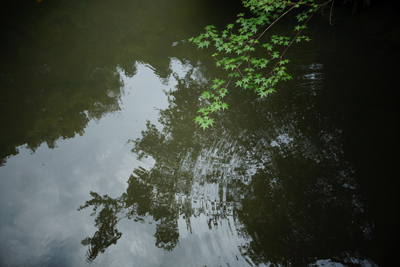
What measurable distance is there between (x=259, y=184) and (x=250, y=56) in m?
2.43

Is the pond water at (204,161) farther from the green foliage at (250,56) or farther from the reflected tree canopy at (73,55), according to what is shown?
the green foliage at (250,56)

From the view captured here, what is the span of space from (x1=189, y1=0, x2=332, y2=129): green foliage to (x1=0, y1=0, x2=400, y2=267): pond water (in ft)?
0.63

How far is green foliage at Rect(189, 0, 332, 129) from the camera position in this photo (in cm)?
322

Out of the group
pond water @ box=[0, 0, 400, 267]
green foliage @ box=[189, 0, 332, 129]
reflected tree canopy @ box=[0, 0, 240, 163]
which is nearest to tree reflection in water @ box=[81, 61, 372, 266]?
pond water @ box=[0, 0, 400, 267]

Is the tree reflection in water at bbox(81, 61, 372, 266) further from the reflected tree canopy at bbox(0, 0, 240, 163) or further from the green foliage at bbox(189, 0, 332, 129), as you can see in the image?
the reflected tree canopy at bbox(0, 0, 240, 163)

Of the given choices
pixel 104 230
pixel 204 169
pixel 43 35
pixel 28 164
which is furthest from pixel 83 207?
pixel 43 35

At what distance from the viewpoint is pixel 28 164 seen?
3328 millimetres

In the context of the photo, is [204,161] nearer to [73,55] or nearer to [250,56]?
[250,56]

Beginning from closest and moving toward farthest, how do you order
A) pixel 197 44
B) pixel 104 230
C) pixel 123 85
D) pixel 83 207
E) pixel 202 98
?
pixel 104 230 < pixel 83 207 < pixel 202 98 < pixel 123 85 < pixel 197 44

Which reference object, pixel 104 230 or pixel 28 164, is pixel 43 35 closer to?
pixel 28 164

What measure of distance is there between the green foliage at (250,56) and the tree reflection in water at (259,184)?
0.75 feet

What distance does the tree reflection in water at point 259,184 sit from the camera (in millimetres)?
2254

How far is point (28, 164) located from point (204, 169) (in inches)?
108

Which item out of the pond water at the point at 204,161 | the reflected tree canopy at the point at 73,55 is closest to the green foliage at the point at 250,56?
the pond water at the point at 204,161
